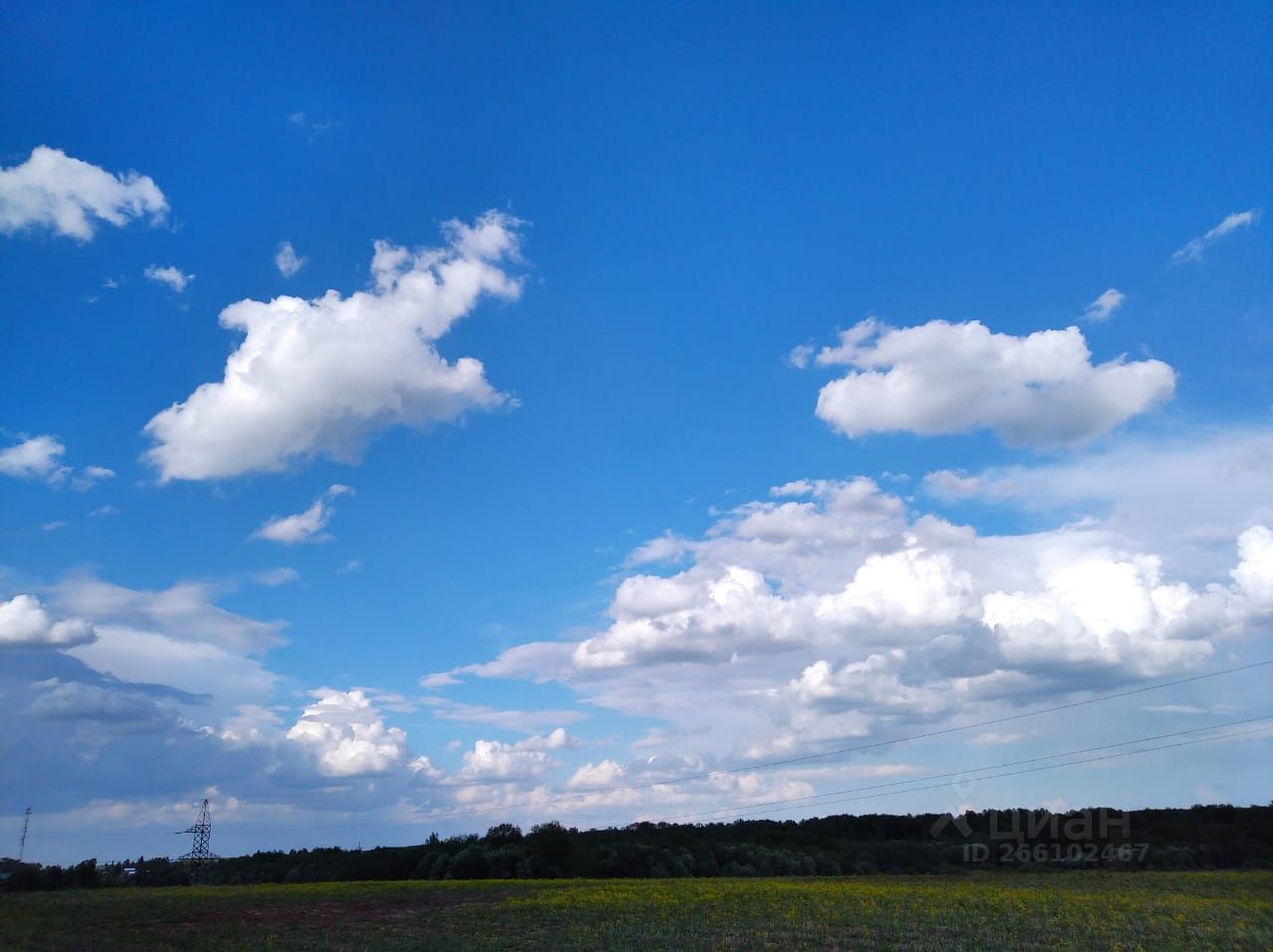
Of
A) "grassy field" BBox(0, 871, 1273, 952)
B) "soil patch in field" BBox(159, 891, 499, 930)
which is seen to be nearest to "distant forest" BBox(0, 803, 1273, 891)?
"grassy field" BBox(0, 871, 1273, 952)

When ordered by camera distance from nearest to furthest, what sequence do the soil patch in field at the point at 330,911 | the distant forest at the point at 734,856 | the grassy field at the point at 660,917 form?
the grassy field at the point at 660,917 < the soil patch in field at the point at 330,911 < the distant forest at the point at 734,856

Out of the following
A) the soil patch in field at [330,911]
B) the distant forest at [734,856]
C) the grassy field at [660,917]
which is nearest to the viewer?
the grassy field at [660,917]

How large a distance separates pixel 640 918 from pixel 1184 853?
243 feet

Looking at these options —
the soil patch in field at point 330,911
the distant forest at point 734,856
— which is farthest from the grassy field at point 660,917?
the distant forest at point 734,856

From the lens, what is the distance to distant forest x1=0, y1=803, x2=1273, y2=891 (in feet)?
260

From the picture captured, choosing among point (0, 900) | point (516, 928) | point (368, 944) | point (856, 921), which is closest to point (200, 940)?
point (368, 944)

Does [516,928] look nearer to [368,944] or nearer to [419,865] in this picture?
[368,944]

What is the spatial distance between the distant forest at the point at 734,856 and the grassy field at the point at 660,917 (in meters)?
18.9

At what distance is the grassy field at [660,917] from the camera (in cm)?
3350

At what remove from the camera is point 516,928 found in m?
37.2

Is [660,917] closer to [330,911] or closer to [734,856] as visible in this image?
[330,911]

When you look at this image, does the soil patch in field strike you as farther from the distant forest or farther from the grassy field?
the distant forest

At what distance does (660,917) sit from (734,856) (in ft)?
169

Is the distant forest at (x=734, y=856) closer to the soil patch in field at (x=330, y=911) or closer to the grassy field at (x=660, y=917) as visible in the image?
the grassy field at (x=660, y=917)
